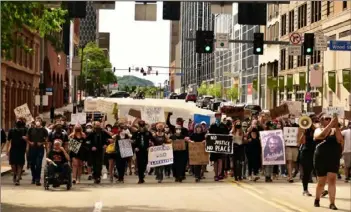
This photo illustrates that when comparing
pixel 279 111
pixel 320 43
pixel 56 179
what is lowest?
pixel 56 179

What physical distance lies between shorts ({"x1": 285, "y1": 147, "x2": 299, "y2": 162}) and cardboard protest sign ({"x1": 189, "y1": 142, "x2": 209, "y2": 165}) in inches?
91.9

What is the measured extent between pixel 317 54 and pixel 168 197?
44.8m

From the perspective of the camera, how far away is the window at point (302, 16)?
207 ft

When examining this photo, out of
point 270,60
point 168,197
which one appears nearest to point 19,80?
point 270,60

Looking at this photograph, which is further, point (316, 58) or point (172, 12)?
point (316, 58)

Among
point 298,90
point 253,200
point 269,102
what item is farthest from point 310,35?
point 269,102

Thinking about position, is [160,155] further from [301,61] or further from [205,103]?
[205,103]

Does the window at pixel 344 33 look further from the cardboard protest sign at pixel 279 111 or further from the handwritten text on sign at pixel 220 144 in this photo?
the handwritten text on sign at pixel 220 144

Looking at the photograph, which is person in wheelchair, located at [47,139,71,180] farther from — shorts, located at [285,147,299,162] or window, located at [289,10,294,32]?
window, located at [289,10,294,32]

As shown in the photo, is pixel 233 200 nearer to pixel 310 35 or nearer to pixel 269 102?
pixel 310 35

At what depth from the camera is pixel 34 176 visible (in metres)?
20.2

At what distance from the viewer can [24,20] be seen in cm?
1518

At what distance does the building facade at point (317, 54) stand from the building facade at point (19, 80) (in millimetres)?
18936

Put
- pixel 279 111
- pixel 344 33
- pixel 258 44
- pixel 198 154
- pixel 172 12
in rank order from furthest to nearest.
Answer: pixel 344 33
pixel 258 44
pixel 279 111
pixel 198 154
pixel 172 12
